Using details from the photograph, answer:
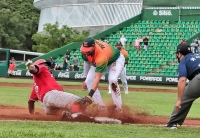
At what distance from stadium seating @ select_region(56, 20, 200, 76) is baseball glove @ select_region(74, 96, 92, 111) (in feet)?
72.5

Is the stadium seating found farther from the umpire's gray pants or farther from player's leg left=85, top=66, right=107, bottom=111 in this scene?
the umpire's gray pants

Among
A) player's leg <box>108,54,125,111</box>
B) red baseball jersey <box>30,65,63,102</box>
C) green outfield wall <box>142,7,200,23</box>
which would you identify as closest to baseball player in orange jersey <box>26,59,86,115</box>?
red baseball jersey <box>30,65,63,102</box>

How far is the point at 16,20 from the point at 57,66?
29.5m

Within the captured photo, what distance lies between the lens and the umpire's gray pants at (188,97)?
9.19 m

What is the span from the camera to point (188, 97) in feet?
30.7

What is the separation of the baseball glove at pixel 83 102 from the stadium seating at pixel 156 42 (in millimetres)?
22090

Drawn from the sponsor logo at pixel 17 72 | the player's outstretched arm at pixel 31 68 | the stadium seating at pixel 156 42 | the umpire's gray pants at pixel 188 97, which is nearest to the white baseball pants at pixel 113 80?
the player's outstretched arm at pixel 31 68

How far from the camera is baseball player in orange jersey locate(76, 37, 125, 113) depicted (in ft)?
32.6

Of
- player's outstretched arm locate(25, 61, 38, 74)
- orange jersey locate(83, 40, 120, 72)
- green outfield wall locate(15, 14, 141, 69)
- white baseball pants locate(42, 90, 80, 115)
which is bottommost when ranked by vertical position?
green outfield wall locate(15, 14, 141, 69)

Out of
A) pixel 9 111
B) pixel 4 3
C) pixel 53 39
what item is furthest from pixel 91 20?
pixel 9 111

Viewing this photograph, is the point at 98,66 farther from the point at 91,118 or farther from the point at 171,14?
the point at 171,14

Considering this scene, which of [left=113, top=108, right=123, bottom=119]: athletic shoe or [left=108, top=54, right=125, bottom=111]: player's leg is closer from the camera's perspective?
[left=113, top=108, right=123, bottom=119]: athletic shoe

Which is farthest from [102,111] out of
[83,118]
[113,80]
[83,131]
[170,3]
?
[170,3]

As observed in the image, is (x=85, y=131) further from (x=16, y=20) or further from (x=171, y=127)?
(x=16, y=20)
